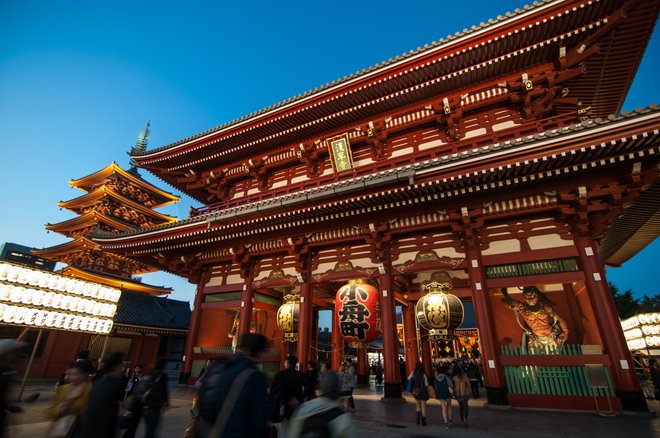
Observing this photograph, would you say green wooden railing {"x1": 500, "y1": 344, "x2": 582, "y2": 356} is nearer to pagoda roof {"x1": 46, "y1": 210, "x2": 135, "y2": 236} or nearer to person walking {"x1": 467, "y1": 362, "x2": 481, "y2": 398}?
person walking {"x1": 467, "y1": 362, "x2": 481, "y2": 398}

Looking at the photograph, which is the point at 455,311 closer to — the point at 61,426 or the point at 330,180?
the point at 330,180

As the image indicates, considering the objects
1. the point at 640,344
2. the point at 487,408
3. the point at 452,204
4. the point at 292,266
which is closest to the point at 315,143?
the point at 292,266

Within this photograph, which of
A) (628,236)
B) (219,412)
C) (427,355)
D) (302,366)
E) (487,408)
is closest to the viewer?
(219,412)

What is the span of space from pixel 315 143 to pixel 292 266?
208 inches

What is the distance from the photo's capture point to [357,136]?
12.8 meters

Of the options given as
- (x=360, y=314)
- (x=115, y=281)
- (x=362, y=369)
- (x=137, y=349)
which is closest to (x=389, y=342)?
(x=360, y=314)

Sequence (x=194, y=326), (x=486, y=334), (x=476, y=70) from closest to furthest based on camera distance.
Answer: (x=486, y=334) → (x=476, y=70) → (x=194, y=326)

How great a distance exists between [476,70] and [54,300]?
1657cm

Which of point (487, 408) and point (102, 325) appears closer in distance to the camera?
point (487, 408)

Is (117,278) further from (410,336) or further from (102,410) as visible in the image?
(102,410)

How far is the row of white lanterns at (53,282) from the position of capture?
10281 millimetres

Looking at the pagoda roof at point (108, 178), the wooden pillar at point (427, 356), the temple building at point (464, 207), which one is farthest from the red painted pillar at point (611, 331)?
the pagoda roof at point (108, 178)

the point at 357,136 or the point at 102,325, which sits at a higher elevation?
the point at 357,136

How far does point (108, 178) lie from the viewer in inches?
1118
